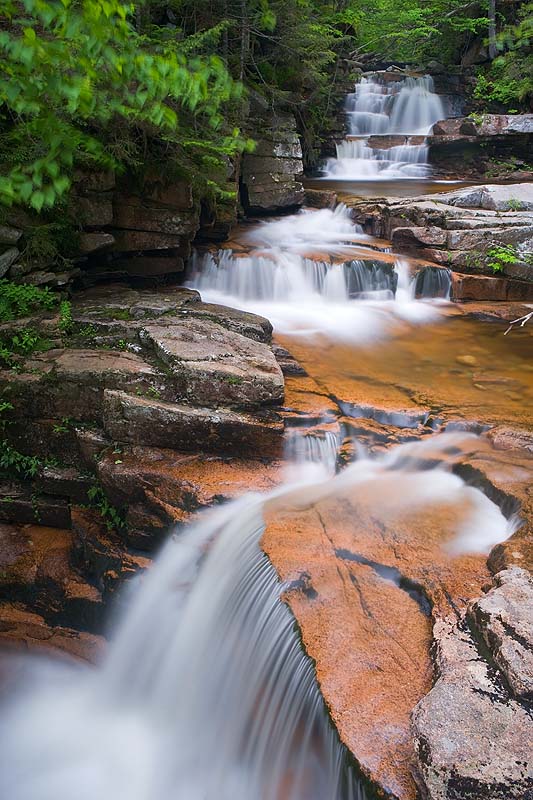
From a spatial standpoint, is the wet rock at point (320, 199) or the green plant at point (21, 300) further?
the wet rock at point (320, 199)

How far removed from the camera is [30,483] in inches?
205

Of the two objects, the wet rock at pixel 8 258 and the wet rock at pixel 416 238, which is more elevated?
the wet rock at pixel 416 238

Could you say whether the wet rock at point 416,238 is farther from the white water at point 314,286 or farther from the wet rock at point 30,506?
the wet rock at point 30,506

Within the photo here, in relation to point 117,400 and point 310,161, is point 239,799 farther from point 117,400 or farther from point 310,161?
point 310,161

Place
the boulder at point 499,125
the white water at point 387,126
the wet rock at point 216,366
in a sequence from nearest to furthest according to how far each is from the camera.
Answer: the wet rock at point 216,366 < the boulder at point 499,125 < the white water at point 387,126

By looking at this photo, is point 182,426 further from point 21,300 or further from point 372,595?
point 21,300

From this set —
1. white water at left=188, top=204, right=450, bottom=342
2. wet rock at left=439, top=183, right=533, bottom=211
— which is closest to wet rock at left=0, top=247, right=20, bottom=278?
white water at left=188, top=204, right=450, bottom=342

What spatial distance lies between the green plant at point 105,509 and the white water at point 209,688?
23.5 inches

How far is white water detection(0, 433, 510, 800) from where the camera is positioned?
3076mm

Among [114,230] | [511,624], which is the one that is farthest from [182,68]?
[114,230]

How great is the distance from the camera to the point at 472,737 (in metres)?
2.32

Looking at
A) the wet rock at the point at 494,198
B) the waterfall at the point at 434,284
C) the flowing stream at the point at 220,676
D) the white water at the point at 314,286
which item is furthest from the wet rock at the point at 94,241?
the wet rock at the point at 494,198

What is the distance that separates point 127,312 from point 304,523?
125 inches

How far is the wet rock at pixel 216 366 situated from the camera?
16.0 feet
